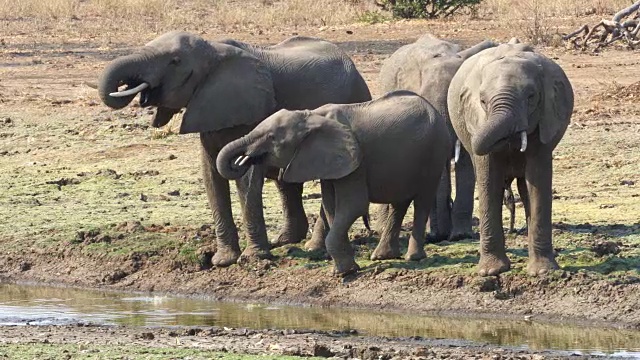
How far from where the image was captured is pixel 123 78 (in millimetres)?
11484

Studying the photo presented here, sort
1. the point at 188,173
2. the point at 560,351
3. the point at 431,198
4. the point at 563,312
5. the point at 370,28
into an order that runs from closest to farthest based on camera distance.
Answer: the point at 560,351, the point at 563,312, the point at 431,198, the point at 188,173, the point at 370,28

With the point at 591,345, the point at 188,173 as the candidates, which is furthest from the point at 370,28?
the point at 591,345

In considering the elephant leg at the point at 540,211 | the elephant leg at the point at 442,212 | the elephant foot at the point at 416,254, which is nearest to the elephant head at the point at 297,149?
the elephant foot at the point at 416,254

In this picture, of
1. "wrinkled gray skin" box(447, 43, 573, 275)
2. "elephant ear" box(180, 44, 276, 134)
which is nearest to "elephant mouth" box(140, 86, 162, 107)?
"elephant ear" box(180, 44, 276, 134)

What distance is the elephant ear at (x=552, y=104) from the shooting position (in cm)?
1057

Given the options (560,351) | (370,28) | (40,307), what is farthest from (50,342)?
(370,28)

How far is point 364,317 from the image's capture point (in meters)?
11.1

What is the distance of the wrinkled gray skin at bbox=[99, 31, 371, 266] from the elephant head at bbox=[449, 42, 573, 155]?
1.55 meters

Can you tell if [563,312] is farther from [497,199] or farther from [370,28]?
[370,28]

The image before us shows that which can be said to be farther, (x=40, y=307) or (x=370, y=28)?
(x=370, y=28)

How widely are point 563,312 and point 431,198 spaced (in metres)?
1.54

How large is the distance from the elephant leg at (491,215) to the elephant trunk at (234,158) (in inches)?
60.5

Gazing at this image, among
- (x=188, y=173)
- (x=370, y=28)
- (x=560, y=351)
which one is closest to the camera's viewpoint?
(x=560, y=351)

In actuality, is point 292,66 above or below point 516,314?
above
